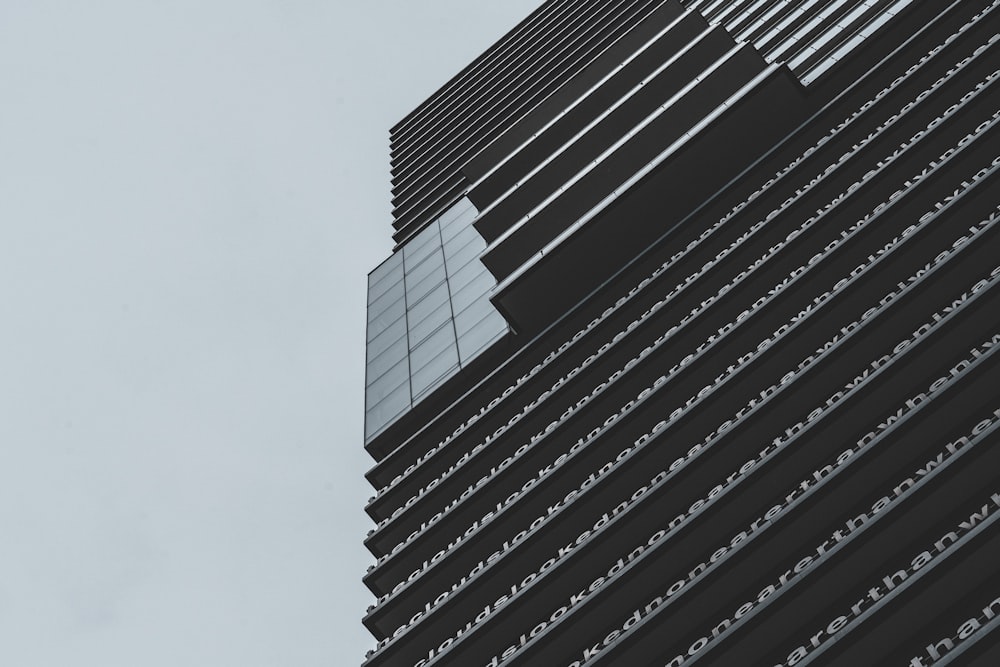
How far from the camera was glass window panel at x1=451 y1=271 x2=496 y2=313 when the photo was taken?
47.6 m

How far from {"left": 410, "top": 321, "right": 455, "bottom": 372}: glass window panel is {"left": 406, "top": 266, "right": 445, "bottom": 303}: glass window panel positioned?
433 centimetres

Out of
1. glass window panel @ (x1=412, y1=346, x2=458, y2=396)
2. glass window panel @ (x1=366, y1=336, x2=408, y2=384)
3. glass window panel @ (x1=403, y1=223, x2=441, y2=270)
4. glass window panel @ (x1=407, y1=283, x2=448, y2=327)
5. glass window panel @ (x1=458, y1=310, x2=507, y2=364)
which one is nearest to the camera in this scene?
glass window panel @ (x1=458, y1=310, x2=507, y2=364)

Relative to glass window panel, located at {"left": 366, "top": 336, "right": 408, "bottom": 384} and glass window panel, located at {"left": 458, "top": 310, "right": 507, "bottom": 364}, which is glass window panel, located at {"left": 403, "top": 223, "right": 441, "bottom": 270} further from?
glass window panel, located at {"left": 458, "top": 310, "right": 507, "bottom": 364}

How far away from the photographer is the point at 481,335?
45.0 meters

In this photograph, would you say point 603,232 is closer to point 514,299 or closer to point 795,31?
point 514,299

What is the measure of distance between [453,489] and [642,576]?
460 inches

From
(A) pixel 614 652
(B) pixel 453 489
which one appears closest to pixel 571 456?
(B) pixel 453 489

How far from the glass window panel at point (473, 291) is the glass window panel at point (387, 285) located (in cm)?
656

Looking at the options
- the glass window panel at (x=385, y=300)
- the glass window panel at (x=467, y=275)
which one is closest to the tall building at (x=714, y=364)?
the glass window panel at (x=467, y=275)

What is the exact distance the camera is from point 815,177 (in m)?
37.9

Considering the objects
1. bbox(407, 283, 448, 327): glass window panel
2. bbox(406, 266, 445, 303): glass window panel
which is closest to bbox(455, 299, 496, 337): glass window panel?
bbox(407, 283, 448, 327): glass window panel

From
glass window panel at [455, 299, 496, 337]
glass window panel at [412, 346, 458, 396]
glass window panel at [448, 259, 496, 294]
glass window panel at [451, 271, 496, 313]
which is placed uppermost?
glass window panel at [448, 259, 496, 294]

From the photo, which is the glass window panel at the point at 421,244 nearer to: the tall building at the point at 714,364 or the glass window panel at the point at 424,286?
the tall building at the point at 714,364

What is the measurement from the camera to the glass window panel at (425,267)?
53438 mm
